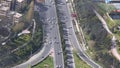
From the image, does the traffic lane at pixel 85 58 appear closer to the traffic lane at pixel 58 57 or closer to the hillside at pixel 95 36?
the hillside at pixel 95 36

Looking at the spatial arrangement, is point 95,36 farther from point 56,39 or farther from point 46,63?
point 46,63

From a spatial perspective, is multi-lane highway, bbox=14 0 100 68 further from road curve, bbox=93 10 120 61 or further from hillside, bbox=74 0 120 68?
road curve, bbox=93 10 120 61

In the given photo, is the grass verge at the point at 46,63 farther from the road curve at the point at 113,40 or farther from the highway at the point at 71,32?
the road curve at the point at 113,40

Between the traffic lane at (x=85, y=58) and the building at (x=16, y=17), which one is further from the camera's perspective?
the building at (x=16, y=17)

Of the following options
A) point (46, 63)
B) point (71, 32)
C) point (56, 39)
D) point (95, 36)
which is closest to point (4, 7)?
point (56, 39)

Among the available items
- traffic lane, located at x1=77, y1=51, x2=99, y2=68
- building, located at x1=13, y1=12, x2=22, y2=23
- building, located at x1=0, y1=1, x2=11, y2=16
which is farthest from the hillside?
building, located at x1=0, y1=1, x2=11, y2=16

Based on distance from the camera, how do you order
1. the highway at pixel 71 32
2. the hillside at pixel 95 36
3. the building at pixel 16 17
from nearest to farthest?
1. the hillside at pixel 95 36
2. the highway at pixel 71 32
3. the building at pixel 16 17

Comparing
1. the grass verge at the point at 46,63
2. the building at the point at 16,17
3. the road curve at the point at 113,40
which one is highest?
the building at the point at 16,17

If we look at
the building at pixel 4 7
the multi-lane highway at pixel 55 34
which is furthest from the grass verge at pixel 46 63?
the building at pixel 4 7

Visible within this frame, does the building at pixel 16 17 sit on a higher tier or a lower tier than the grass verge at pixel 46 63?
higher

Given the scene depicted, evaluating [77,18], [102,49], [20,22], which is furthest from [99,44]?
[20,22]

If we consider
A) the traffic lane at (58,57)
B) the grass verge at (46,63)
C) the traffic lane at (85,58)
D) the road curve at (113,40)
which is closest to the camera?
the grass verge at (46,63)

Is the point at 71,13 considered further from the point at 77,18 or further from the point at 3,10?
the point at 3,10
